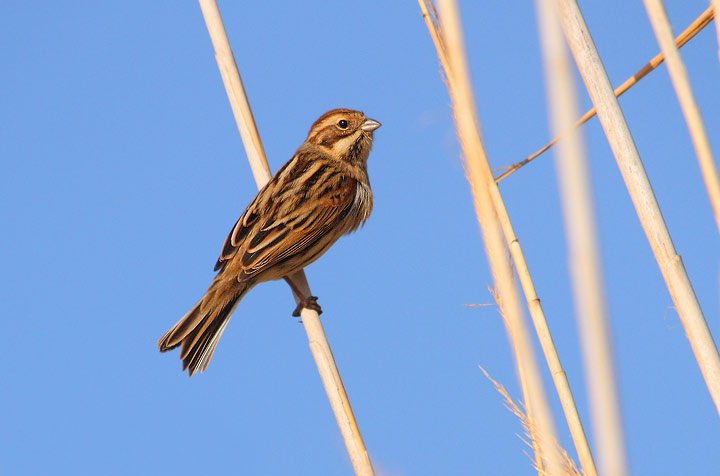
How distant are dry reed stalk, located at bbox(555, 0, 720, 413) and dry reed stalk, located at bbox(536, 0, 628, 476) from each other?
879 mm

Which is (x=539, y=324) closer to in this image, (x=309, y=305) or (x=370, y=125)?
(x=309, y=305)

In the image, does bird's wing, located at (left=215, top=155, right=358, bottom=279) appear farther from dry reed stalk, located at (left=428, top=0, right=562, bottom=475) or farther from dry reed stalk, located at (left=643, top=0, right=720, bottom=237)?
dry reed stalk, located at (left=643, top=0, right=720, bottom=237)

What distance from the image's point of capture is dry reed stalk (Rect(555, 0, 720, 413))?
237 centimetres

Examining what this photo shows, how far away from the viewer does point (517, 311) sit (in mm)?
2229

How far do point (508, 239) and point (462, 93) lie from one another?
98cm

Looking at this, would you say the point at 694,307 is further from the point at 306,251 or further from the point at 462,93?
the point at 306,251

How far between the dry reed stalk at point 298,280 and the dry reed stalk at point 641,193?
1.19 metres

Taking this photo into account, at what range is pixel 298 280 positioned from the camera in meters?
4.79

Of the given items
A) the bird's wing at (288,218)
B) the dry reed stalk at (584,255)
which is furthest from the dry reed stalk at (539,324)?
the bird's wing at (288,218)

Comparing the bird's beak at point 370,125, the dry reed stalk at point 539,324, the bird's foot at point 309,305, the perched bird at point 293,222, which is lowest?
the dry reed stalk at point 539,324

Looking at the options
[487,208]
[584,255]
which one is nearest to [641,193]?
[487,208]

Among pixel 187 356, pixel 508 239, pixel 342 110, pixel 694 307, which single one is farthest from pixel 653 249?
pixel 342 110

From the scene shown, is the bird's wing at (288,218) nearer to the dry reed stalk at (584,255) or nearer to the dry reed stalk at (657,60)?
the dry reed stalk at (657,60)

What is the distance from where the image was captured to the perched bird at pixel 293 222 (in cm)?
423
